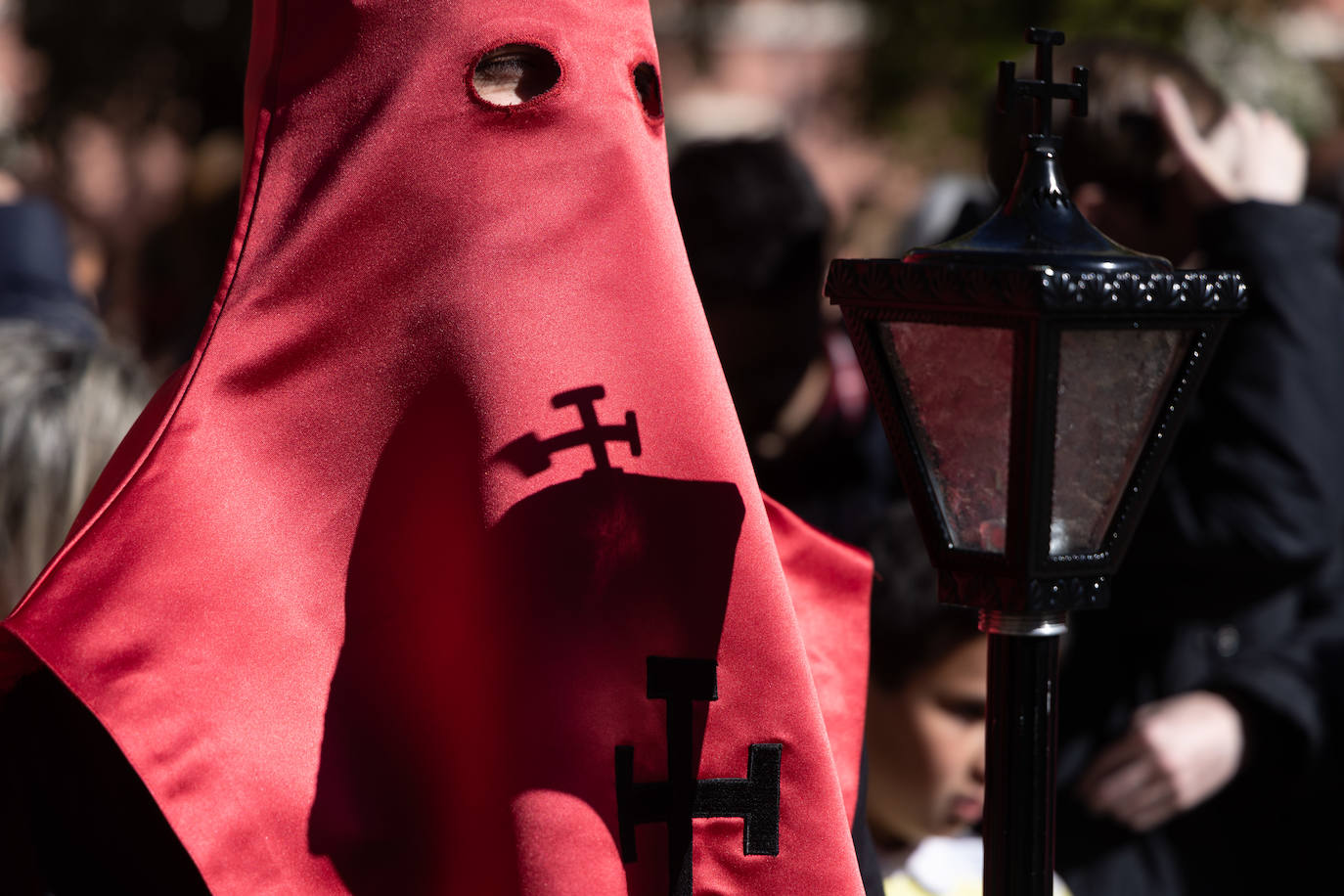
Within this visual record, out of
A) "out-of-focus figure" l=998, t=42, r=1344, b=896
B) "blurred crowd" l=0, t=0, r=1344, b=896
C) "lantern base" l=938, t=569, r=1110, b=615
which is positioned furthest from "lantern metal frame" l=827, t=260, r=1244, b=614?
"out-of-focus figure" l=998, t=42, r=1344, b=896

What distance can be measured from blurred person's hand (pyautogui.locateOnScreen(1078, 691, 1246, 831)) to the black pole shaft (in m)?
1.36

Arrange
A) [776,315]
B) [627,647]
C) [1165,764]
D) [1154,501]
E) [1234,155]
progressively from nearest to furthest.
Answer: [627,647]
[1165,764]
[1154,501]
[1234,155]
[776,315]

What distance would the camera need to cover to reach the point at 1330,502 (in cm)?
260

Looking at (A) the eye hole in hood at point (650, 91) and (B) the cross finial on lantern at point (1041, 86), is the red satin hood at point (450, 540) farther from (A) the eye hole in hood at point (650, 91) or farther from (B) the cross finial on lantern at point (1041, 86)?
(B) the cross finial on lantern at point (1041, 86)

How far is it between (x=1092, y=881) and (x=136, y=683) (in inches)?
69.8

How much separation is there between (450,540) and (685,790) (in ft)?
1.00

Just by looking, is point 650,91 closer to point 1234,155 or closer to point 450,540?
point 450,540

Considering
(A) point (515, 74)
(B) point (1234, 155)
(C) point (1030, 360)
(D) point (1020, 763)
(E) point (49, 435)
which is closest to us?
(C) point (1030, 360)

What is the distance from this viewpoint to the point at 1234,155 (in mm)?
2799

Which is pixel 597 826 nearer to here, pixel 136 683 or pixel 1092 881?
pixel 136 683

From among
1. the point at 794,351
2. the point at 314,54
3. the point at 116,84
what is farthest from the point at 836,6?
the point at 314,54

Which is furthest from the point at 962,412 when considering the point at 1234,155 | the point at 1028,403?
the point at 1234,155

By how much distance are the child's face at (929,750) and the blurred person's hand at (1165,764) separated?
283 mm

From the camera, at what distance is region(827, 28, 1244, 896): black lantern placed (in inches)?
44.7
